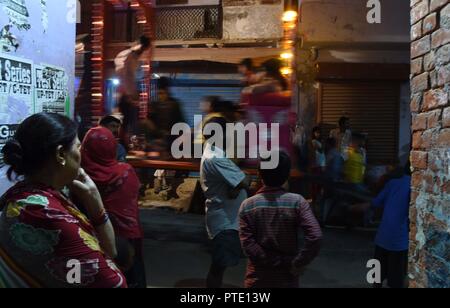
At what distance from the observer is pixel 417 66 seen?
7.64 ft

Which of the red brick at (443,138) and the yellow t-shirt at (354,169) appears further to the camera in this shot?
the yellow t-shirt at (354,169)

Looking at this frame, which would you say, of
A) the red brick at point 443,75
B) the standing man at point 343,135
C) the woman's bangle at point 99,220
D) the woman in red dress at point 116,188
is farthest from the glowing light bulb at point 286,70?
the woman's bangle at point 99,220

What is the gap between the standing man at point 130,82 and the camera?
6523 millimetres

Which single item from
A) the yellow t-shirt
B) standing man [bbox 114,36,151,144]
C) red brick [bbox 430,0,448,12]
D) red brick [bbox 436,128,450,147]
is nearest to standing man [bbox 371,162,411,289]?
red brick [bbox 436,128,450,147]

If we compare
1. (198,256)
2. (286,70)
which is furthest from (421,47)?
(198,256)

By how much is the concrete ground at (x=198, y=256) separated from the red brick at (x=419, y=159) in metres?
2.96

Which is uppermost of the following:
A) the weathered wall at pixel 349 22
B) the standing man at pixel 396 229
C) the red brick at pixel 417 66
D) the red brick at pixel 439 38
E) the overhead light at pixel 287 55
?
the weathered wall at pixel 349 22

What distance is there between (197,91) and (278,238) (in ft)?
24.6

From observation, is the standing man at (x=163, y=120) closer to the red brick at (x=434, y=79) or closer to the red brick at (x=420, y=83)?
the red brick at (x=420, y=83)

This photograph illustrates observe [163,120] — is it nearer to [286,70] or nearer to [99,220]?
[286,70]

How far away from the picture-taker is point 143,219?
772cm

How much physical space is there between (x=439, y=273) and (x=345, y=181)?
5.59 metres

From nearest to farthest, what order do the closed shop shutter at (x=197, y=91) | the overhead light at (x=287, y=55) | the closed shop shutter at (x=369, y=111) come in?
1. the overhead light at (x=287, y=55)
2. the closed shop shutter at (x=369, y=111)
3. the closed shop shutter at (x=197, y=91)
